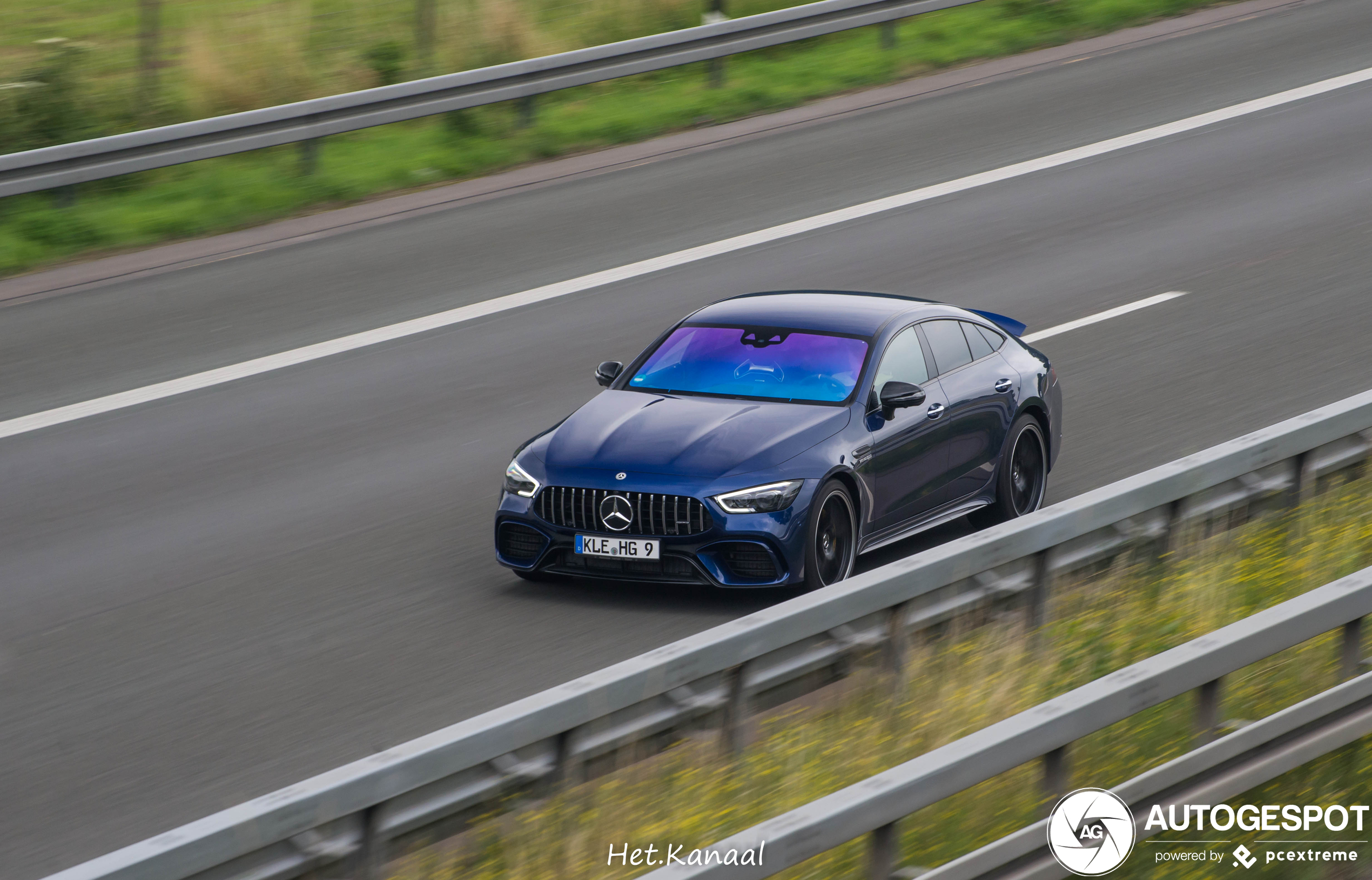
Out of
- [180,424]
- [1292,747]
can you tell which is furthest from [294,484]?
[1292,747]

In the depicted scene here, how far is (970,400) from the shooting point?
1016cm

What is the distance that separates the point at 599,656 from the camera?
836cm

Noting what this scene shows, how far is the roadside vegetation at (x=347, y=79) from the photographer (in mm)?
17078

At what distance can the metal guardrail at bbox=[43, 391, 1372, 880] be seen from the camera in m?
4.59

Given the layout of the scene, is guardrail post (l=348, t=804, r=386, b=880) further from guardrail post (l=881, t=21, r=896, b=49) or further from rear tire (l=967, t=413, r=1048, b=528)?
guardrail post (l=881, t=21, r=896, b=49)

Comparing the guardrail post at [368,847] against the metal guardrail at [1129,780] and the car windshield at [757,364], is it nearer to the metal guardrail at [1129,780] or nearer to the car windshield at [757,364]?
the metal guardrail at [1129,780]

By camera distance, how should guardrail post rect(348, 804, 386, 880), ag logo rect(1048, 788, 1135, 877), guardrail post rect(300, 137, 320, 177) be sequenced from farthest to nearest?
guardrail post rect(300, 137, 320, 177) → ag logo rect(1048, 788, 1135, 877) → guardrail post rect(348, 804, 386, 880)

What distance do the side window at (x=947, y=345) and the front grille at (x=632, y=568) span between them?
2.22 meters

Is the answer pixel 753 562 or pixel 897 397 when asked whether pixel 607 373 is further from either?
pixel 753 562

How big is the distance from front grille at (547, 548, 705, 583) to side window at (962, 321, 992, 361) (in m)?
2.60

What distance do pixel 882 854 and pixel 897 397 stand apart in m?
4.94

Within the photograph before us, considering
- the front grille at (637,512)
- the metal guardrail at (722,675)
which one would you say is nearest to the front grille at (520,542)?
the front grille at (637,512)

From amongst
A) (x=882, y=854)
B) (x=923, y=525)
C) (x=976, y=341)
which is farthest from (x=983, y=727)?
(x=976, y=341)

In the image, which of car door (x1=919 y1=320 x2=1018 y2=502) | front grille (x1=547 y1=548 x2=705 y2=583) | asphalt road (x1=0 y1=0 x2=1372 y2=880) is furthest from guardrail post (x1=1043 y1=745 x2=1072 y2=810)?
car door (x1=919 y1=320 x2=1018 y2=502)
